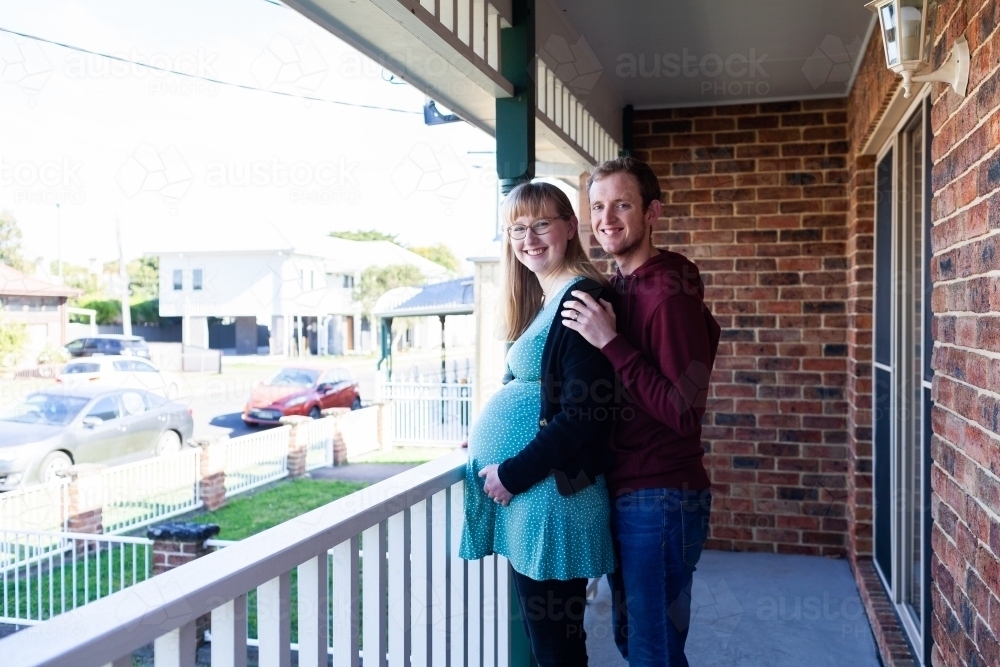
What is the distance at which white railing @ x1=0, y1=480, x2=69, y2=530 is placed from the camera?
705 cm

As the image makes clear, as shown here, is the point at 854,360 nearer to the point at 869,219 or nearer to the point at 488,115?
the point at 869,219

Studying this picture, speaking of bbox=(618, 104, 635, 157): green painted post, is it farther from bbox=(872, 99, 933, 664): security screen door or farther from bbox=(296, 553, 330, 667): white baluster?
bbox=(296, 553, 330, 667): white baluster

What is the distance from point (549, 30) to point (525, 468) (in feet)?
6.10

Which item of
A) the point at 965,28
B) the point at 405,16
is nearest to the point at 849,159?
the point at 965,28

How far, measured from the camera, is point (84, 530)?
7930mm

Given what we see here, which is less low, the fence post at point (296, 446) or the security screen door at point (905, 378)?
the security screen door at point (905, 378)

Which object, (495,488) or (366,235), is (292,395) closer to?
(366,235)

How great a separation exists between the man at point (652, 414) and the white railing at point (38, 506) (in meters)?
7.06

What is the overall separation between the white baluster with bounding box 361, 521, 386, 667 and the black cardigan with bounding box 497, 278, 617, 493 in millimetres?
278

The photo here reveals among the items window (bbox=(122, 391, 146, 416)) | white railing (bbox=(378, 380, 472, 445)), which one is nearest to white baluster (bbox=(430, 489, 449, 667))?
window (bbox=(122, 391, 146, 416))

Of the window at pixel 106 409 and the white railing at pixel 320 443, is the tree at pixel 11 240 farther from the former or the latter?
the white railing at pixel 320 443

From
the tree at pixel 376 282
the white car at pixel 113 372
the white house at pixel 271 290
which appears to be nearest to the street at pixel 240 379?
the white house at pixel 271 290

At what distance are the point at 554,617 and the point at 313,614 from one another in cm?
59

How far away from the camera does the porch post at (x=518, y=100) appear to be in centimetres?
226
